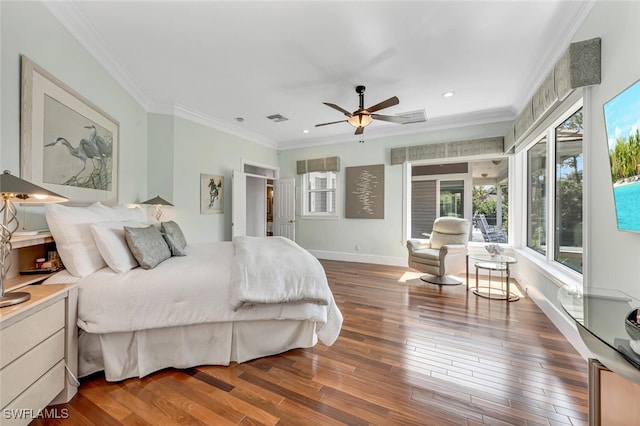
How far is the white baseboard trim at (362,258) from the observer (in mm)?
5141

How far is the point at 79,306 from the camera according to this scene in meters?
1.64

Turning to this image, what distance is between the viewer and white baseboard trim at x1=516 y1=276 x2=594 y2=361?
205 centimetres

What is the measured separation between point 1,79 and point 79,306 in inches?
59.0

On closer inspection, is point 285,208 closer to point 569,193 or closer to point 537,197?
point 537,197

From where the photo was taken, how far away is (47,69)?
77.5 inches

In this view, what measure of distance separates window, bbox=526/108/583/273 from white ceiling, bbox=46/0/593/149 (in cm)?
70

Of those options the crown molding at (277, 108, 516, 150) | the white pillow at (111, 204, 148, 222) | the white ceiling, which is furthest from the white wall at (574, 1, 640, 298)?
the white pillow at (111, 204, 148, 222)

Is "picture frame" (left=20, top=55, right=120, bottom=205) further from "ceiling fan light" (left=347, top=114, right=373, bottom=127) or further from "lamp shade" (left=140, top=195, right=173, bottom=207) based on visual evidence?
"ceiling fan light" (left=347, top=114, right=373, bottom=127)

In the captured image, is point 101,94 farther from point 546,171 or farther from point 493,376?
point 546,171

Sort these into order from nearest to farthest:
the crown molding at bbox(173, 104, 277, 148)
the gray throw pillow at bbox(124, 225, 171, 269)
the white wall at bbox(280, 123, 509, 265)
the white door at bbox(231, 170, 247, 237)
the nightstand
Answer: the nightstand → the gray throw pillow at bbox(124, 225, 171, 269) → the crown molding at bbox(173, 104, 277, 148) → the white door at bbox(231, 170, 247, 237) → the white wall at bbox(280, 123, 509, 265)

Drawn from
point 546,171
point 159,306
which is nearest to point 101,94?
point 159,306

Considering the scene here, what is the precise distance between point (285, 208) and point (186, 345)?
4.42m

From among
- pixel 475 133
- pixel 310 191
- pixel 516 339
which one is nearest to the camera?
pixel 516 339

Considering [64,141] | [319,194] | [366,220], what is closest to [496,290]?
[366,220]
